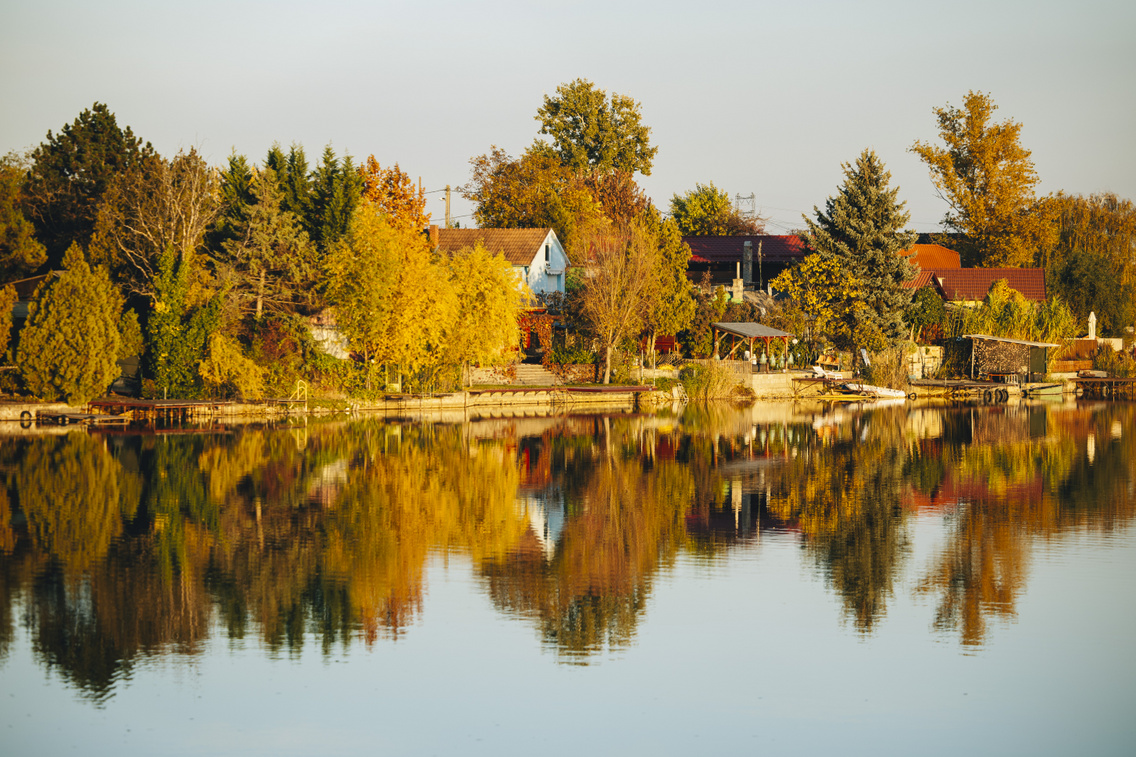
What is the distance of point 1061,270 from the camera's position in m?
74.7

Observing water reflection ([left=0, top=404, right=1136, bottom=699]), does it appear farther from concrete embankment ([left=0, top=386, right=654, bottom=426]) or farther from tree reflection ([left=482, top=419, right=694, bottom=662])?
concrete embankment ([left=0, top=386, right=654, bottom=426])

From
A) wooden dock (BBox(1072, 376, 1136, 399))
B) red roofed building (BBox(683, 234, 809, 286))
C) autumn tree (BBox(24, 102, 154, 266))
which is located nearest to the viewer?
autumn tree (BBox(24, 102, 154, 266))

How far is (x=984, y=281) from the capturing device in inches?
2763

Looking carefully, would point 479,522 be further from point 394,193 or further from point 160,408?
point 394,193

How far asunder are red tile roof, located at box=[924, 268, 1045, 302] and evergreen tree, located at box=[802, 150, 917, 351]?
1107 cm

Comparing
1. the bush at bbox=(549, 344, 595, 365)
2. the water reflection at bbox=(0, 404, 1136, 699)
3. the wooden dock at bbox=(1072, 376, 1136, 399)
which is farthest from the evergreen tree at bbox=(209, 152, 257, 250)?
the wooden dock at bbox=(1072, 376, 1136, 399)

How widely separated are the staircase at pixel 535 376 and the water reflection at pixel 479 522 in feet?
55.2

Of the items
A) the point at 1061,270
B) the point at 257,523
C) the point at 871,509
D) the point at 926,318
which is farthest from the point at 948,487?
the point at 1061,270

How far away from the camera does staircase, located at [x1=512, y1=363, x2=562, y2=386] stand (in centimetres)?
5259

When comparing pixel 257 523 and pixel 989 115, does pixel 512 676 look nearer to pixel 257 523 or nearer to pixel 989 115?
pixel 257 523

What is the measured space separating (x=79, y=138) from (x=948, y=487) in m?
43.2

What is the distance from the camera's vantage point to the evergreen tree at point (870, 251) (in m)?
58.7

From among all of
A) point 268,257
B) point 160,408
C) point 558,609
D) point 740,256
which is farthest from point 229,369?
point 740,256

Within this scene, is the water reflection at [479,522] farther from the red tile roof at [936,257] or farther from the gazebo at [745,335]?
the red tile roof at [936,257]
